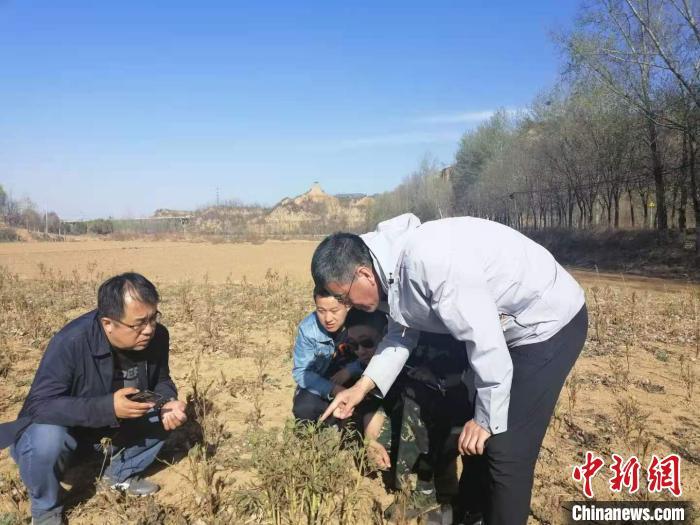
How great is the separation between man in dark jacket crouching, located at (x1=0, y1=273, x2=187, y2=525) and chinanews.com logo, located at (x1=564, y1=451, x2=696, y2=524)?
2.11m

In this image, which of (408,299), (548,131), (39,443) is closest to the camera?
(408,299)

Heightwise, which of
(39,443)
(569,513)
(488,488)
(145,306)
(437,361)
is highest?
(145,306)

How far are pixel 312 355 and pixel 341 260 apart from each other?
1.02m

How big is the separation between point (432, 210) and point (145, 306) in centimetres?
4913

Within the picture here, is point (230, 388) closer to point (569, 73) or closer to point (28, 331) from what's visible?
point (28, 331)

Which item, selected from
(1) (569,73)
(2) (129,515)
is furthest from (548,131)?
(2) (129,515)

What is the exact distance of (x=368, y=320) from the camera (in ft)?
9.95

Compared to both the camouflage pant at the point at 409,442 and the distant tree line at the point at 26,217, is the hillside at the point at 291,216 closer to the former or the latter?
the distant tree line at the point at 26,217

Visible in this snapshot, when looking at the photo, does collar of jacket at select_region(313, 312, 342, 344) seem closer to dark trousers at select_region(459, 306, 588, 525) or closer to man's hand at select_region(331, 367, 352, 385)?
man's hand at select_region(331, 367, 352, 385)

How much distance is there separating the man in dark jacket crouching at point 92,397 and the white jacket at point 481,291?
3.96 ft

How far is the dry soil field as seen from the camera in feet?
6.33

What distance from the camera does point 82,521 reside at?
2.48 meters

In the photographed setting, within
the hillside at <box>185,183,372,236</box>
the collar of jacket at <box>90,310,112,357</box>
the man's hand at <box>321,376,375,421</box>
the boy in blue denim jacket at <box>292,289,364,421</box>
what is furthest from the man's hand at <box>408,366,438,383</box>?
the hillside at <box>185,183,372,236</box>

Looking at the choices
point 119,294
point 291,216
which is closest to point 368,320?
point 119,294
